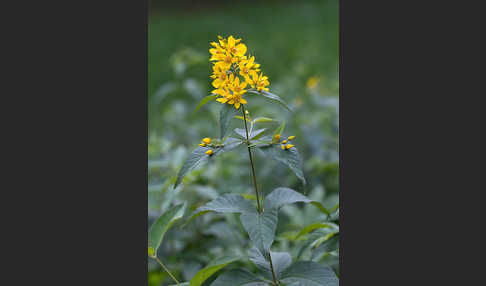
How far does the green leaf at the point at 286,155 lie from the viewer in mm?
1152

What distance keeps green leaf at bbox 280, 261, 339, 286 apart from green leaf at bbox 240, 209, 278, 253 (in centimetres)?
17

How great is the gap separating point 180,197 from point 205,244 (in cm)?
25

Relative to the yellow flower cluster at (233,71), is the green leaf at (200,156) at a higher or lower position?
lower

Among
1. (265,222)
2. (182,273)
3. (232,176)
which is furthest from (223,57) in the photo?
(232,176)

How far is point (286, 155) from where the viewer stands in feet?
3.86

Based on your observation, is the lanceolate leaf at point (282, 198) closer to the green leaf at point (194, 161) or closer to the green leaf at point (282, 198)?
the green leaf at point (282, 198)

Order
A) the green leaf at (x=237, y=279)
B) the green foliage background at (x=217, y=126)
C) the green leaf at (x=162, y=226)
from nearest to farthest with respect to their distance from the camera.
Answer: the green leaf at (x=237, y=279) → the green leaf at (x=162, y=226) → the green foliage background at (x=217, y=126)

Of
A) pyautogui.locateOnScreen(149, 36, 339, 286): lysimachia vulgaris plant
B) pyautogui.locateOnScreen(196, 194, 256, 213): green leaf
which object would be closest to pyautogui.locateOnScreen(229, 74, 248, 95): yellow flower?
pyautogui.locateOnScreen(149, 36, 339, 286): lysimachia vulgaris plant

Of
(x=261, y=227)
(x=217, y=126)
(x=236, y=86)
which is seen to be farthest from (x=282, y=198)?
(x=217, y=126)

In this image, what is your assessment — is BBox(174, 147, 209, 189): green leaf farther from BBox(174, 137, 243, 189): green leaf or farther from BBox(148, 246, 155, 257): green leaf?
BBox(148, 246, 155, 257): green leaf

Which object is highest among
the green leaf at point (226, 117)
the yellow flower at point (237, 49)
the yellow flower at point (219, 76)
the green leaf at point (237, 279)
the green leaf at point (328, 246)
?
the yellow flower at point (237, 49)

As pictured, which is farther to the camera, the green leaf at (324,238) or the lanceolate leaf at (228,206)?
the green leaf at (324,238)

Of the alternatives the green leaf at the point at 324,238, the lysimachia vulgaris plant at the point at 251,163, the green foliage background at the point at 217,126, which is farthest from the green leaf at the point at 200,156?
the green leaf at the point at 324,238

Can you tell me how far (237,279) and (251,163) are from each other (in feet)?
1.14
